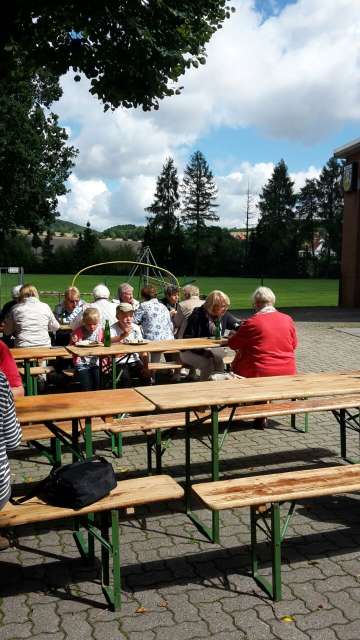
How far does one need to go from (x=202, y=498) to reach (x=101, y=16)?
25.8ft

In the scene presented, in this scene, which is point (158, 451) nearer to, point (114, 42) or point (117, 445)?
point (117, 445)

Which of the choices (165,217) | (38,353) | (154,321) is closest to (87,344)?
(38,353)

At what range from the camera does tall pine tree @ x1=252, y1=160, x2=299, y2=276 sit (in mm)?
72125

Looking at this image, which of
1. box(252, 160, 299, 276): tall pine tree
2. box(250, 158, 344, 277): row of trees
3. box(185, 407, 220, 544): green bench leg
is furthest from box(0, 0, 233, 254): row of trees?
box(250, 158, 344, 277): row of trees

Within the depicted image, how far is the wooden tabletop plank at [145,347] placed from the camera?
673 cm

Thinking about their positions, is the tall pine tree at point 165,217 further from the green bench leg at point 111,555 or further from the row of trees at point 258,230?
the green bench leg at point 111,555

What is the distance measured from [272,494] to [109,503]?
0.89 meters

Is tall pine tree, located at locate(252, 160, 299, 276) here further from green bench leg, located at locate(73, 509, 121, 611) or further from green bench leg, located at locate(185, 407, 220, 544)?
green bench leg, located at locate(73, 509, 121, 611)

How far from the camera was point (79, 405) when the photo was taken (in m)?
4.09

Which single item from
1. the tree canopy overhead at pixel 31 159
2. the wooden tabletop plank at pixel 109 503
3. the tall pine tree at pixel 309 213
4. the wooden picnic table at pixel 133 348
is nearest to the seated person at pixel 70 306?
the wooden picnic table at pixel 133 348

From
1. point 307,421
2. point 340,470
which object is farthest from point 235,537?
point 307,421

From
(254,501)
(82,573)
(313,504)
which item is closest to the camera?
(254,501)

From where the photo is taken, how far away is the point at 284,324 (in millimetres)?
6156

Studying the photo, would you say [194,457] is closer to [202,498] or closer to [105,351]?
[105,351]
